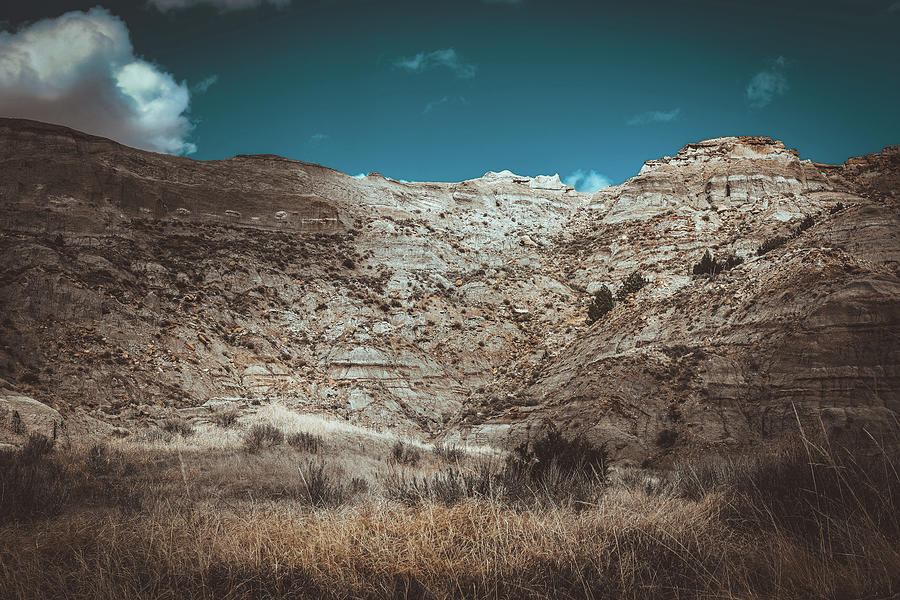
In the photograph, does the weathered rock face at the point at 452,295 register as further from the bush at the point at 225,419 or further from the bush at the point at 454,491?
the bush at the point at 454,491

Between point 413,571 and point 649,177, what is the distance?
4363 centimetres

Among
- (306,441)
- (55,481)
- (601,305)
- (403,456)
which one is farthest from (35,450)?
(601,305)

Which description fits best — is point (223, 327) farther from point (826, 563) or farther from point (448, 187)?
point (448, 187)

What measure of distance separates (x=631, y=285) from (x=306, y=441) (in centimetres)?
2079

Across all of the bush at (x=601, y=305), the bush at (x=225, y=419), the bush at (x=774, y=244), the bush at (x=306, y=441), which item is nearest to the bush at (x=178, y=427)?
the bush at (x=225, y=419)

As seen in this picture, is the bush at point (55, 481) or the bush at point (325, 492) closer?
the bush at point (55, 481)

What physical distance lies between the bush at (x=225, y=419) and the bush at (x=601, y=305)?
57.5 feet

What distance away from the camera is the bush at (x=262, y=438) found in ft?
34.0

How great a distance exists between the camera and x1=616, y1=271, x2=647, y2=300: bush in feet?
84.8

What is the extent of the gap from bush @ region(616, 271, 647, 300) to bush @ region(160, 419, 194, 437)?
840 inches

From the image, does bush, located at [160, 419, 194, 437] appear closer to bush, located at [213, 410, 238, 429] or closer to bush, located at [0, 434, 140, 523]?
bush, located at [213, 410, 238, 429]

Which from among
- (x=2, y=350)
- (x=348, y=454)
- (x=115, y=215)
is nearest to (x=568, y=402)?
(x=348, y=454)

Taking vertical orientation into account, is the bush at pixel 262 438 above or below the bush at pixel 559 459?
below

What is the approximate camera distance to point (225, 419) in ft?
48.0
